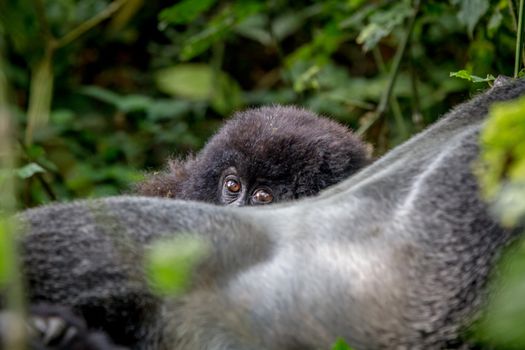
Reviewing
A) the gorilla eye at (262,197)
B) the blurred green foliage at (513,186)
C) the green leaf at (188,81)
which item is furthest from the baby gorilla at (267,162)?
the green leaf at (188,81)

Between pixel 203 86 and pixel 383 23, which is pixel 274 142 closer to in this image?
pixel 383 23

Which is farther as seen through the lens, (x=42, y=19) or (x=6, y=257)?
(x=42, y=19)

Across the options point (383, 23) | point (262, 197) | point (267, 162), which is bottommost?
point (262, 197)

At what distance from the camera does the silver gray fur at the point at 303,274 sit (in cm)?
159

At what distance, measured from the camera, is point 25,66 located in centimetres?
582

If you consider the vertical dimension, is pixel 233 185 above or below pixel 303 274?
above

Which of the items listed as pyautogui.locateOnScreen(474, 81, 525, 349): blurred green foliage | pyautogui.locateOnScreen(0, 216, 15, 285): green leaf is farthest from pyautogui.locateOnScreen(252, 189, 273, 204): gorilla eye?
pyautogui.locateOnScreen(0, 216, 15, 285): green leaf

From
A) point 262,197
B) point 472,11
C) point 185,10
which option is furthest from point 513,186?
→ point 185,10

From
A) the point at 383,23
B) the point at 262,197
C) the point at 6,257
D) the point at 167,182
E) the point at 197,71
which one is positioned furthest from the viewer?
the point at 197,71

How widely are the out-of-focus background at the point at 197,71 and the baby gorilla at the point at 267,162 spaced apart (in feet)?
1.50

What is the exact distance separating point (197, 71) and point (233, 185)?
2889 mm

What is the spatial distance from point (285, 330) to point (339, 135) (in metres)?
1.52

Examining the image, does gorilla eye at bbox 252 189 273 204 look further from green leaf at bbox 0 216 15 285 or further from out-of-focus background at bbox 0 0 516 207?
green leaf at bbox 0 216 15 285

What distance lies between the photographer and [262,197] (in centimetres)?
284
